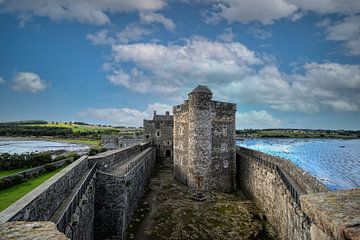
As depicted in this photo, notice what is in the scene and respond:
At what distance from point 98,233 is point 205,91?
13.9 metres

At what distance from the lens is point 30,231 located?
11.9 ft

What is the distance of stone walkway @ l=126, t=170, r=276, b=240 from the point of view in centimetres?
1452

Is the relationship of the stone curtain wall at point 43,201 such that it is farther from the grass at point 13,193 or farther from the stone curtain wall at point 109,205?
the stone curtain wall at point 109,205

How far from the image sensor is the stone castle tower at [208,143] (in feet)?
74.7

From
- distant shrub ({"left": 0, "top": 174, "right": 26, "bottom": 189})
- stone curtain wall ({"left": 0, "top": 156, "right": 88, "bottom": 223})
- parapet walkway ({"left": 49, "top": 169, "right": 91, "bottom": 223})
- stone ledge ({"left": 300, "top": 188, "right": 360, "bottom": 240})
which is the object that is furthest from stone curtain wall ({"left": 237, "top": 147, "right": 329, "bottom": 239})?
distant shrub ({"left": 0, "top": 174, "right": 26, "bottom": 189})

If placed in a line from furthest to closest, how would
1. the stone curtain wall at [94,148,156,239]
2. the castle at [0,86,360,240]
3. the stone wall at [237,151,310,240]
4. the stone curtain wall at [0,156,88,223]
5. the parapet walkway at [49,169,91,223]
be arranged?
the stone curtain wall at [94,148,156,239] → the stone wall at [237,151,310,240] → the parapet walkway at [49,169,91,223] → the stone curtain wall at [0,156,88,223] → the castle at [0,86,360,240]

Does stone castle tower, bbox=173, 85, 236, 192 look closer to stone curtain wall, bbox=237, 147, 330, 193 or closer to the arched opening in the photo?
stone curtain wall, bbox=237, 147, 330, 193

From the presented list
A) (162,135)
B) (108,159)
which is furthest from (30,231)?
(162,135)

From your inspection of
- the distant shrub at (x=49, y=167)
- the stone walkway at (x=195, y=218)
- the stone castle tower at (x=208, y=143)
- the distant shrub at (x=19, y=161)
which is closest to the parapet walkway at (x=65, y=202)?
the stone walkway at (x=195, y=218)

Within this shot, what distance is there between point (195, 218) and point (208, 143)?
7.49m

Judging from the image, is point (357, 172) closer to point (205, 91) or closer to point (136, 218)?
point (205, 91)

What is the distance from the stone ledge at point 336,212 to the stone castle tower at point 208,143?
66.2 feet

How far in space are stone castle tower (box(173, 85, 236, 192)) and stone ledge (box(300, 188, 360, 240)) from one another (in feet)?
66.2

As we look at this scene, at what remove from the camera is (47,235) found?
138 inches
